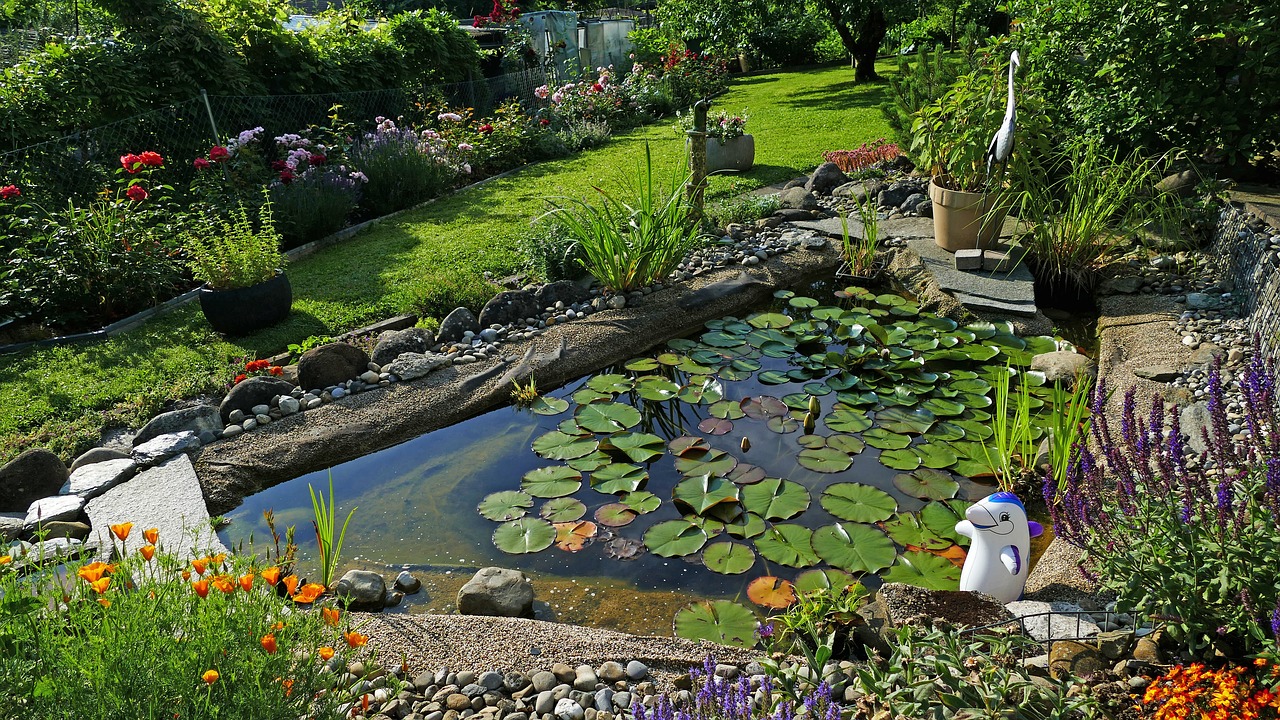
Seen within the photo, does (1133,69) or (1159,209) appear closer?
(1159,209)

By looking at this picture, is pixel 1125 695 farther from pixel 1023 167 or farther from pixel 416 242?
pixel 416 242

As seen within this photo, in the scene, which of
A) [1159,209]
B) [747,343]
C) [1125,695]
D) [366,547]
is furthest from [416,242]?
[1125,695]

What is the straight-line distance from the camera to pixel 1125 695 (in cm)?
202

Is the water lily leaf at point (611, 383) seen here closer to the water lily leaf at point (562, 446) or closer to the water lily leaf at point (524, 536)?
the water lily leaf at point (562, 446)

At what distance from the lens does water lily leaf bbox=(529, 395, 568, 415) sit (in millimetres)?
4516

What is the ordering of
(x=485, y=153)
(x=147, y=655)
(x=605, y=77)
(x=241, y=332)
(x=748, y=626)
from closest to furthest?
1. (x=147, y=655)
2. (x=748, y=626)
3. (x=241, y=332)
4. (x=485, y=153)
5. (x=605, y=77)

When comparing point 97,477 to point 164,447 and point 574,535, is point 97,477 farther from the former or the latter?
point 574,535

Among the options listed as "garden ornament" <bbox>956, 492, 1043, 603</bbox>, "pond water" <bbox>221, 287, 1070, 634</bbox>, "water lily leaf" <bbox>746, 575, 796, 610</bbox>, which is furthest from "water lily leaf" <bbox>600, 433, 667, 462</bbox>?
"garden ornament" <bbox>956, 492, 1043, 603</bbox>

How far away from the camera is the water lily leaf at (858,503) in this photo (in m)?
3.47

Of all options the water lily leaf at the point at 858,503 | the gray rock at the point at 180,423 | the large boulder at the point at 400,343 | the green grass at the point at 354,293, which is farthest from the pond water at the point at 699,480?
the green grass at the point at 354,293

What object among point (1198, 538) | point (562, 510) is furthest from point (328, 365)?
point (1198, 538)

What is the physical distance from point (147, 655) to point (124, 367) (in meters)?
3.61

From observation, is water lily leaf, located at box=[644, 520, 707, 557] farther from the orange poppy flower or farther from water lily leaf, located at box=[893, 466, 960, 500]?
the orange poppy flower

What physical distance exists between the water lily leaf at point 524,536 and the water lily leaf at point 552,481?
204mm
